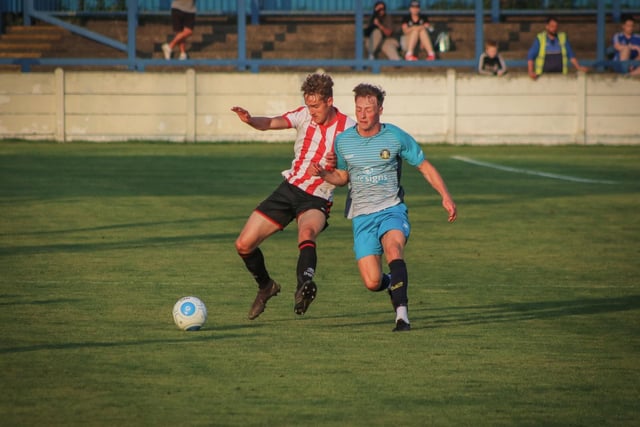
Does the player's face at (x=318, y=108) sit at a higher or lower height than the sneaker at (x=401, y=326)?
higher

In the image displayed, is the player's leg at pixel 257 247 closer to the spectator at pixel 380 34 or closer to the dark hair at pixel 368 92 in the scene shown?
the dark hair at pixel 368 92

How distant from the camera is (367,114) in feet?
28.5

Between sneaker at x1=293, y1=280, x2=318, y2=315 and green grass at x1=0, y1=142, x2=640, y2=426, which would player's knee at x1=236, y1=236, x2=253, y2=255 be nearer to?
green grass at x1=0, y1=142, x2=640, y2=426

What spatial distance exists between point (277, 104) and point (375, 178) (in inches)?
752

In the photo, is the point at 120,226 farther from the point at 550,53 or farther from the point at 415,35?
the point at 415,35

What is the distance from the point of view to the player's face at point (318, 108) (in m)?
9.08

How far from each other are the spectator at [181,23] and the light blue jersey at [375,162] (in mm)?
21610

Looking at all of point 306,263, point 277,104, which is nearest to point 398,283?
point 306,263

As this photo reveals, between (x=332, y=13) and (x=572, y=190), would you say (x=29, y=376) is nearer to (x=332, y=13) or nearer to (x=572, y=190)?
(x=572, y=190)

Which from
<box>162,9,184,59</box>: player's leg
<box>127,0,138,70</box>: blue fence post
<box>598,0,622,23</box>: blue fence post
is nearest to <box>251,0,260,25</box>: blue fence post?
<box>162,9,184,59</box>: player's leg

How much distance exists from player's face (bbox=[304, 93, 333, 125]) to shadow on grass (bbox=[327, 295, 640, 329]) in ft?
4.80

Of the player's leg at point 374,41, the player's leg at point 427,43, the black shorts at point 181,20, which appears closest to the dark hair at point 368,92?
the player's leg at point 427,43

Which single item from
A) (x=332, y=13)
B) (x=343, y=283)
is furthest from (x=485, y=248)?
(x=332, y=13)

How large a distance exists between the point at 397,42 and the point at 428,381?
24640 mm
